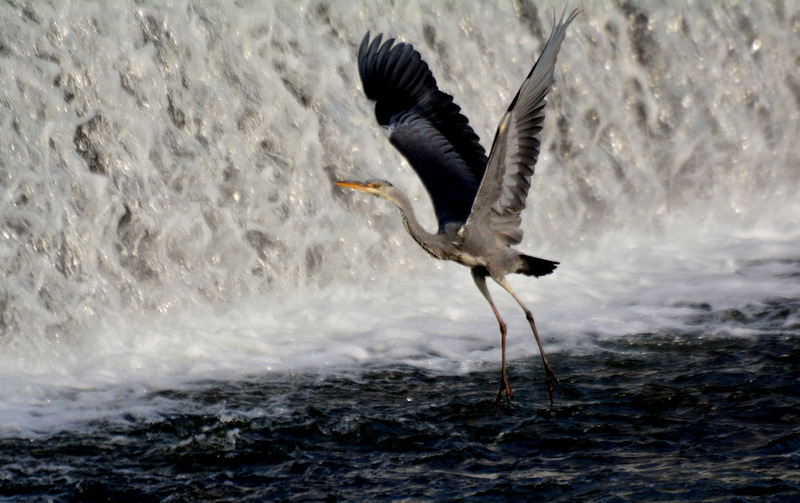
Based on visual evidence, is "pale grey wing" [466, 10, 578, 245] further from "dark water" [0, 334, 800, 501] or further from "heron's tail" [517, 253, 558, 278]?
"dark water" [0, 334, 800, 501]

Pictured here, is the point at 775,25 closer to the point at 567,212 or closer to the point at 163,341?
the point at 567,212

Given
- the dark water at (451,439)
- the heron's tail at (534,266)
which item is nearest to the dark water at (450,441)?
the dark water at (451,439)

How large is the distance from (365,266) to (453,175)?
101 inches

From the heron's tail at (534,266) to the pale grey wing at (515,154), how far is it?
138 mm

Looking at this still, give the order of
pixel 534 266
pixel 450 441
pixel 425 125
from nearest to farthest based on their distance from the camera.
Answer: pixel 450 441 → pixel 534 266 → pixel 425 125

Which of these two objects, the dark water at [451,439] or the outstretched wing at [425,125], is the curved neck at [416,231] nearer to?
the outstretched wing at [425,125]

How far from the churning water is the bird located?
79 cm

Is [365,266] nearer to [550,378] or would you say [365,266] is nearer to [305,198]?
[305,198]

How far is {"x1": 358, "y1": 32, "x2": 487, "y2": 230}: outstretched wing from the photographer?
19.5ft

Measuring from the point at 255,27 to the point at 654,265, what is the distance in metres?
3.92

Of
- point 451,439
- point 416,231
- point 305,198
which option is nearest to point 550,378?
point 451,439

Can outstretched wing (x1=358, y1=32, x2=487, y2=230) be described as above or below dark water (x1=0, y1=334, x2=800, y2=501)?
above

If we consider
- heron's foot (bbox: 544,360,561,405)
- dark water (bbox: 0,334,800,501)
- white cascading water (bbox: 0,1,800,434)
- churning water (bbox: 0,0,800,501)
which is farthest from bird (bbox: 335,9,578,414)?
white cascading water (bbox: 0,1,800,434)

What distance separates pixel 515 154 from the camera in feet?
17.6
